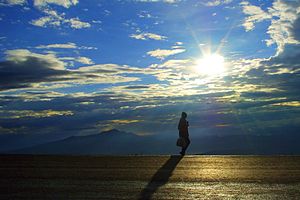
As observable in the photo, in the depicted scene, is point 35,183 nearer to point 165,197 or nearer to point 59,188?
point 59,188

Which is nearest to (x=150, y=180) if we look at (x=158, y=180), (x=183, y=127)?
(x=158, y=180)

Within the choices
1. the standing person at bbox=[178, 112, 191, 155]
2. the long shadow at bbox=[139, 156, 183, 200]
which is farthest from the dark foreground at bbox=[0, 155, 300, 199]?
the standing person at bbox=[178, 112, 191, 155]

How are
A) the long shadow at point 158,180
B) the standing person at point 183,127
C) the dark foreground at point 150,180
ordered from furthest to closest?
the standing person at point 183,127 < the long shadow at point 158,180 < the dark foreground at point 150,180

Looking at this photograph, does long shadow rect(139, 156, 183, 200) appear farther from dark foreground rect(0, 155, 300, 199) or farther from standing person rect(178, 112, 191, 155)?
standing person rect(178, 112, 191, 155)

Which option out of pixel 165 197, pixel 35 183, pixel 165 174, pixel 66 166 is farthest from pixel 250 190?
pixel 66 166

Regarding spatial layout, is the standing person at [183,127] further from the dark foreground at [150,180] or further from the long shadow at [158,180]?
the long shadow at [158,180]

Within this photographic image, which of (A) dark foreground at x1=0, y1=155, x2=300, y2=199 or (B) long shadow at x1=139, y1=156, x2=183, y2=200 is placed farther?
(B) long shadow at x1=139, y1=156, x2=183, y2=200

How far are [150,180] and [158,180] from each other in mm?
229

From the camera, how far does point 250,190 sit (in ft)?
38.4

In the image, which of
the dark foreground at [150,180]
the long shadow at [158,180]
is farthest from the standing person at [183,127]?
the long shadow at [158,180]

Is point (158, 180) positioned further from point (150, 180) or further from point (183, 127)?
point (183, 127)

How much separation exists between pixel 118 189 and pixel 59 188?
1.58m

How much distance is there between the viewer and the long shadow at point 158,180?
37.3 feet

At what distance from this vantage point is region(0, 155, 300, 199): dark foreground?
11.2 metres
